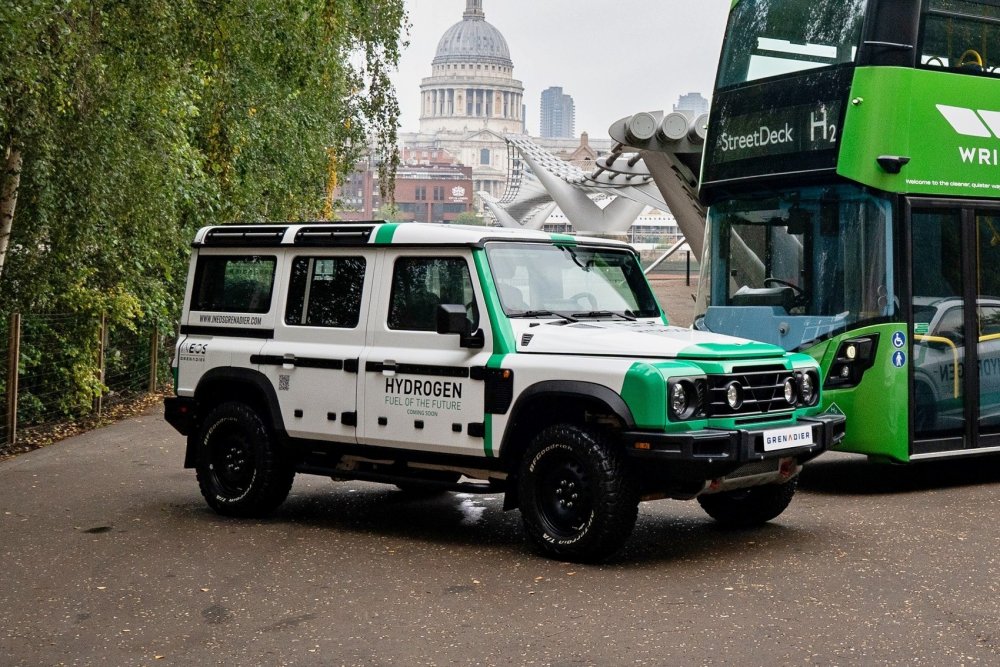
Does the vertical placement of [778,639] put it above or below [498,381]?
below

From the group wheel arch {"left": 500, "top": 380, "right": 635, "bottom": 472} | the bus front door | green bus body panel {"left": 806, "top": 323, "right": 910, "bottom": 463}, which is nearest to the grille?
wheel arch {"left": 500, "top": 380, "right": 635, "bottom": 472}

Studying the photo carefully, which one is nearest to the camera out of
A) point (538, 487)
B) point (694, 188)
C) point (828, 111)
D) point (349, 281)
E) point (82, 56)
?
point (538, 487)

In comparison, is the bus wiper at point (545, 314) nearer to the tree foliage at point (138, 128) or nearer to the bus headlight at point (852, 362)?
the bus headlight at point (852, 362)

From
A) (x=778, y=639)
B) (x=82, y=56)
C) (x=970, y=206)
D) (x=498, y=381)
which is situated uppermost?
(x=82, y=56)

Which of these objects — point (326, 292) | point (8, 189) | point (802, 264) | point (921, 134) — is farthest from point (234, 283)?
point (921, 134)

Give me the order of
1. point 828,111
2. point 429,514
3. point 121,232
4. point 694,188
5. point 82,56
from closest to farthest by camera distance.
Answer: point 429,514 < point 828,111 < point 82,56 < point 121,232 < point 694,188

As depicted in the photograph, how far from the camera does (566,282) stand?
374 inches

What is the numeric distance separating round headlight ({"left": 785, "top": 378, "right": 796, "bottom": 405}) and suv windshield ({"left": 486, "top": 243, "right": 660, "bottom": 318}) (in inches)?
Answer: 48.0

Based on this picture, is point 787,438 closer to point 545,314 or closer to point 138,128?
point 545,314

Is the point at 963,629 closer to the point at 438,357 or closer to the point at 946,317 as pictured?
the point at 438,357

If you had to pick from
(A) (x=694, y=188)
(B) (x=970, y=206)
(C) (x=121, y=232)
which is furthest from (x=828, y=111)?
(A) (x=694, y=188)

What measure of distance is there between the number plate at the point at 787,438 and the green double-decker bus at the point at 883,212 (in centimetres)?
289

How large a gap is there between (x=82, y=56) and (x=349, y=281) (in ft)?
13.8

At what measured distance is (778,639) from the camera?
6.72 meters
